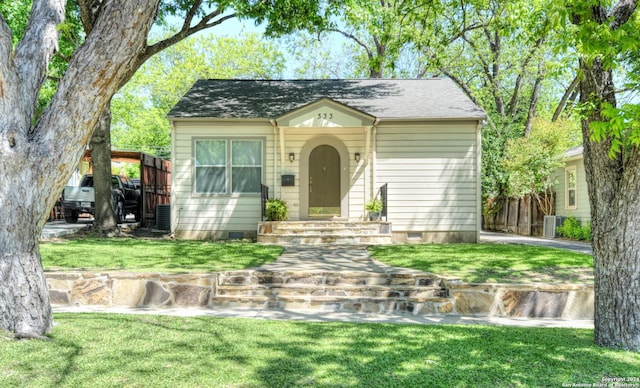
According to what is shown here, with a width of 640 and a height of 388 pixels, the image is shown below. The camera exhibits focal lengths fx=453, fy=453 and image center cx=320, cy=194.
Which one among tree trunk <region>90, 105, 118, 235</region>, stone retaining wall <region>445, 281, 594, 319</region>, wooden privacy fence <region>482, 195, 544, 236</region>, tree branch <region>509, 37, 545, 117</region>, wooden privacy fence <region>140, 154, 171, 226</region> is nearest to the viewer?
stone retaining wall <region>445, 281, 594, 319</region>

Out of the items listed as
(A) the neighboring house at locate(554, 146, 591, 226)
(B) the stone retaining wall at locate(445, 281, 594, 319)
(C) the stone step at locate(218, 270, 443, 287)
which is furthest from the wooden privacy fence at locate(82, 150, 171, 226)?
(A) the neighboring house at locate(554, 146, 591, 226)

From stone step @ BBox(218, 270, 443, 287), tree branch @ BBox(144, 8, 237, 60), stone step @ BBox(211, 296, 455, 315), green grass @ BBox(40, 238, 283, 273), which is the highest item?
tree branch @ BBox(144, 8, 237, 60)

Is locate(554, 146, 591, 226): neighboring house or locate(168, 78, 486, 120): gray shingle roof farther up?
locate(168, 78, 486, 120): gray shingle roof

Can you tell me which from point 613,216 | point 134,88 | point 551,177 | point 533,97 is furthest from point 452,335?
point 134,88

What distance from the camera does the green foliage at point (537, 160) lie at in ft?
49.8

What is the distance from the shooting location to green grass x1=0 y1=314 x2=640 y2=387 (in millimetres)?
3059

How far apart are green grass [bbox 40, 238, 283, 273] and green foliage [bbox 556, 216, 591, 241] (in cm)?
909

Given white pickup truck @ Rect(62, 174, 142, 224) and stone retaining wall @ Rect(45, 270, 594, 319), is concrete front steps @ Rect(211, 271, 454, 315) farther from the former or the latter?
white pickup truck @ Rect(62, 174, 142, 224)

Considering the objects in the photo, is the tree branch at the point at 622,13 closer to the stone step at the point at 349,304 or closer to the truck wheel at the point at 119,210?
the stone step at the point at 349,304

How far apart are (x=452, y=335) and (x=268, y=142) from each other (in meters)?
8.26

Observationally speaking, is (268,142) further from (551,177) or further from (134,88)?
(134,88)

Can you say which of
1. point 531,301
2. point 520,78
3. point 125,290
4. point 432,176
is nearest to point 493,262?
point 531,301

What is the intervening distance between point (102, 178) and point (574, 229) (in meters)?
13.4

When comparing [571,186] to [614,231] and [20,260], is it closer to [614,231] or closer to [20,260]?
[614,231]
